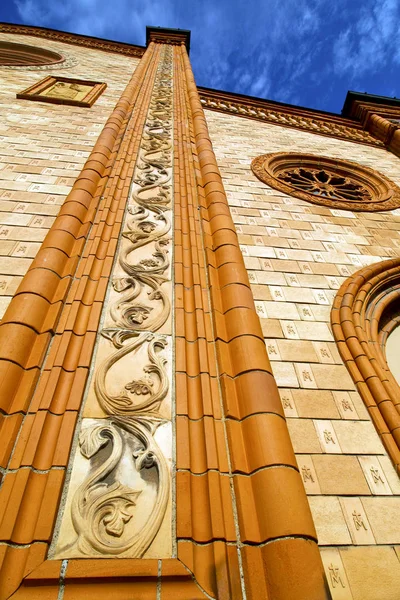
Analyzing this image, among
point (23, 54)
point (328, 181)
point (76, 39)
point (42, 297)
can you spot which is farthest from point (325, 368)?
point (76, 39)

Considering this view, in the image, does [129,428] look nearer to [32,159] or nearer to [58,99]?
[32,159]

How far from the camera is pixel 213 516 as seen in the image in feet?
5.30

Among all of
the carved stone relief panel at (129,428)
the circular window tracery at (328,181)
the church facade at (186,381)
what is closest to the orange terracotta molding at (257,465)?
the church facade at (186,381)

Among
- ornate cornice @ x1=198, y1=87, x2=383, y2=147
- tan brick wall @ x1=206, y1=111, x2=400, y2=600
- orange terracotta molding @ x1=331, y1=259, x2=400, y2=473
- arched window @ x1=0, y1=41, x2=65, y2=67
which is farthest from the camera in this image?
arched window @ x1=0, y1=41, x2=65, y2=67

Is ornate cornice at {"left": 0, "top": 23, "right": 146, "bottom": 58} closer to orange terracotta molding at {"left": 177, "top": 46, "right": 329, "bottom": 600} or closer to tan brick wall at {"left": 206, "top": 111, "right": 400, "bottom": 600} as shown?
tan brick wall at {"left": 206, "top": 111, "right": 400, "bottom": 600}

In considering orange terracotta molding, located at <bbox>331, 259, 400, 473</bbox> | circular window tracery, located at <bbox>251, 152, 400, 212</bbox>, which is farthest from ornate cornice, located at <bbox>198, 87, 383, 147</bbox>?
orange terracotta molding, located at <bbox>331, 259, 400, 473</bbox>

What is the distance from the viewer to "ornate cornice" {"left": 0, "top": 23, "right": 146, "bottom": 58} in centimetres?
1389

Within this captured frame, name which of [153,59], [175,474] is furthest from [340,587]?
[153,59]

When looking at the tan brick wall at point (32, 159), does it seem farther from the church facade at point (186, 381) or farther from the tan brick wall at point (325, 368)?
the tan brick wall at point (325, 368)

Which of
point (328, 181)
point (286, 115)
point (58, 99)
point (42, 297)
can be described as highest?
point (286, 115)

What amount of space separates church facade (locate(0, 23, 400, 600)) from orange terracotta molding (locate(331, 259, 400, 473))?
17 millimetres

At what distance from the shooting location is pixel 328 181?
24.0 feet

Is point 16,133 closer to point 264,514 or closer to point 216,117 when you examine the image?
point 216,117

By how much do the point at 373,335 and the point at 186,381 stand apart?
232 cm
